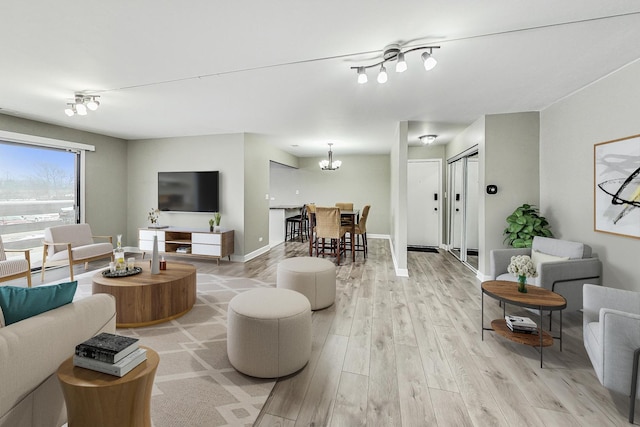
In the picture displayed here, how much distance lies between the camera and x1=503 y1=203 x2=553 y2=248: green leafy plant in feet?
11.6

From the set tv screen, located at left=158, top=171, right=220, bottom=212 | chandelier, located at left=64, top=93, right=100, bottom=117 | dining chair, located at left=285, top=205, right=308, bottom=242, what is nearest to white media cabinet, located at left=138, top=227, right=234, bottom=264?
tv screen, located at left=158, top=171, right=220, bottom=212

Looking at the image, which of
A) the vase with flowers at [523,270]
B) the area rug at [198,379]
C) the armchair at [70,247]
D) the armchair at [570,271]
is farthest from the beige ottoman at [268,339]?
the armchair at [70,247]

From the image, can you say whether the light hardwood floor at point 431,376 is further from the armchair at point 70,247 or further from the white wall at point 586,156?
the armchair at point 70,247

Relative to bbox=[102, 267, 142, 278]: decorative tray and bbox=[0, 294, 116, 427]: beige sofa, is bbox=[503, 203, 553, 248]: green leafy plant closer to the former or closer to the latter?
bbox=[0, 294, 116, 427]: beige sofa

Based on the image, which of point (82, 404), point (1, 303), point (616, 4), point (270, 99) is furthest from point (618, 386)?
point (270, 99)

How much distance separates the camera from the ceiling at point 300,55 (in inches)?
70.9

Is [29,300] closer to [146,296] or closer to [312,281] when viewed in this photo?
[146,296]

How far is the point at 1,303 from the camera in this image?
1.32 meters

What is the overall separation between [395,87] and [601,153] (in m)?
2.19

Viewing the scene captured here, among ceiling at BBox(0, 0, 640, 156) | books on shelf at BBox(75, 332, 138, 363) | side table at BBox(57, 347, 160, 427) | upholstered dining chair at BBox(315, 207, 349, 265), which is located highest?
ceiling at BBox(0, 0, 640, 156)

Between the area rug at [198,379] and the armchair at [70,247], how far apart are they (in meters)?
2.30

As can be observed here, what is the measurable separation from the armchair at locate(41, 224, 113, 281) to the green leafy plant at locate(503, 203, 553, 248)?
614 centimetres

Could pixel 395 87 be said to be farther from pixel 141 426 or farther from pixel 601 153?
pixel 141 426

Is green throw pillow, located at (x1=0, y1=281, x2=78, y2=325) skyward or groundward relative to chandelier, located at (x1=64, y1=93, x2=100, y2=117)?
groundward
